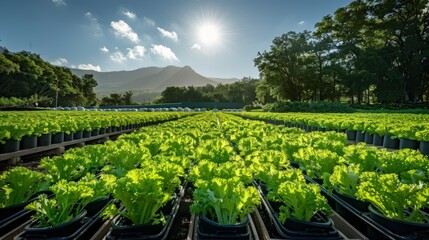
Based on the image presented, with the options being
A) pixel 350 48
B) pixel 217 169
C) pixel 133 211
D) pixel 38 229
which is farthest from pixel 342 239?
pixel 350 48

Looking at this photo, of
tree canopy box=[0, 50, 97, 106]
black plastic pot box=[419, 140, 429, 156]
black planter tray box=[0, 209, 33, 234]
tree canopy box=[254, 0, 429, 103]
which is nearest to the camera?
black planter tray box=[0, 209, 33, 234]

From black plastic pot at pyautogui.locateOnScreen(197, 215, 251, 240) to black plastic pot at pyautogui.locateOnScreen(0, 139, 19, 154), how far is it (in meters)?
6.71

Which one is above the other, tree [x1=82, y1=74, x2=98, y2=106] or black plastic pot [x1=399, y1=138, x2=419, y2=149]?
tree [x1=82, y1=74, x2=98, y2=106]

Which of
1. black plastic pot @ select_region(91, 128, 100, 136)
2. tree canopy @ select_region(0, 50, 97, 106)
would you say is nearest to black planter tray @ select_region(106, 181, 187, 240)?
black plastic pot @ select_region(91, 128, 100, 136)

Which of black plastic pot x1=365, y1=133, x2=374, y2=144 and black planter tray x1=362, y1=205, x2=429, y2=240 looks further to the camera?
black plastic pot x1=365, y1=133, x2=374, y2=144

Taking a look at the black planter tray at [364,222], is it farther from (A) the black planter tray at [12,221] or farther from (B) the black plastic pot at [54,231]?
(A) the black planter tray at [12,221]

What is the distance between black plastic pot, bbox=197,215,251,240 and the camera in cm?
220

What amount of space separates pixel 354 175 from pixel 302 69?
178 feet

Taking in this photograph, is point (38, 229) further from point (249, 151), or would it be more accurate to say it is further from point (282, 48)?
point (282, 48)

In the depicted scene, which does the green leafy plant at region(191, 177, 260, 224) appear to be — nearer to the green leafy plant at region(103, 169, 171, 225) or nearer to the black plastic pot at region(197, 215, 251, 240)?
the black plastic pot at region(197, 215, 251, 240)

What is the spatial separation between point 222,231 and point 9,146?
6974 mm

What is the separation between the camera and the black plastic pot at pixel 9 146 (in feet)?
21.9

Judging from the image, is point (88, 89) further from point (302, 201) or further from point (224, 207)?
point (302, 201)

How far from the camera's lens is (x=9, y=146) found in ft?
22.2
